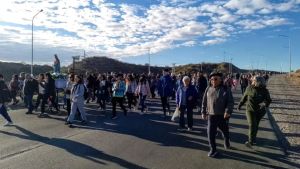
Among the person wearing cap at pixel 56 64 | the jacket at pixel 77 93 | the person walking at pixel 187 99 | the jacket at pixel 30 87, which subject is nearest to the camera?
the person walking at pixel 187 99

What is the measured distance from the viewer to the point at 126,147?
10.7 metres

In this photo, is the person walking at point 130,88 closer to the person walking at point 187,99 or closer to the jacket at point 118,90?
the jacket at point 118,90

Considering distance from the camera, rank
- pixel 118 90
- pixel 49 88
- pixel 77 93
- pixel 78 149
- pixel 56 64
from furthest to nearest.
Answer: pixel 56 64, pixel 49 88, pixel 118 90, pixel 77 93, pixel 78 149

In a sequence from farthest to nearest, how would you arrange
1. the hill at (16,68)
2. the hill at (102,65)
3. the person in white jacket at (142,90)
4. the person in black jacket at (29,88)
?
the hill at (102,65), the hill at (16,68), the person in white jacket at (142,90), the person in black jacket at (29,88)

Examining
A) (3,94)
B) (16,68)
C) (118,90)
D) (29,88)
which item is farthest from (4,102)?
(16,68)

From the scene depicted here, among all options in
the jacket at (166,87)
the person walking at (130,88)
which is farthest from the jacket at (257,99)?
the person walking at (130,88)

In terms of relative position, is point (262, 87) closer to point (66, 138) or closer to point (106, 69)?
point (66, 138)

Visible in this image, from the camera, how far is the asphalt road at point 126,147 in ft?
29.2

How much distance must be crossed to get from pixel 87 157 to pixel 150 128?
199 inches

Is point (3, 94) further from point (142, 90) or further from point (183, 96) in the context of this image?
point (142, 90)

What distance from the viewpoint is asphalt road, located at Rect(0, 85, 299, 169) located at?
8.90 metres

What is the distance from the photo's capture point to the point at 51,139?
11.8 m

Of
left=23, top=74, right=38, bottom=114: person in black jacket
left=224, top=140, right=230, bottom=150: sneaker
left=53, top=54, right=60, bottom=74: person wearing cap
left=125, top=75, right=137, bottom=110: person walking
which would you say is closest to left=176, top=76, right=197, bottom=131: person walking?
left=224, top=140, right=230, bottom=150: sneaker

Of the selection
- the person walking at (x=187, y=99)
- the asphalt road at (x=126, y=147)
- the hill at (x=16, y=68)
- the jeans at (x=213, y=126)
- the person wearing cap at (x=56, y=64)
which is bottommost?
the asphalt road at (x=126, y=147)
